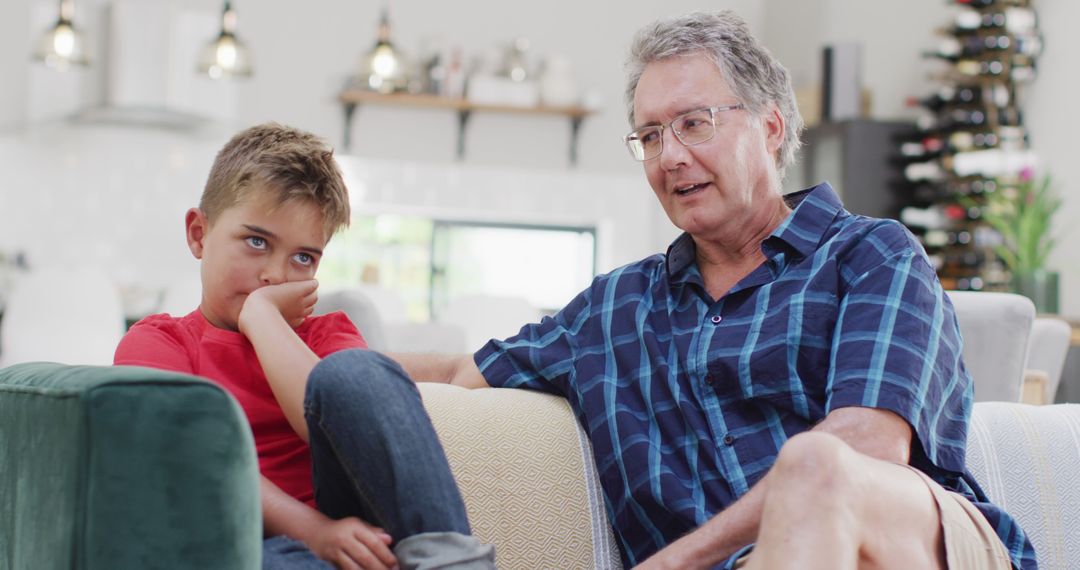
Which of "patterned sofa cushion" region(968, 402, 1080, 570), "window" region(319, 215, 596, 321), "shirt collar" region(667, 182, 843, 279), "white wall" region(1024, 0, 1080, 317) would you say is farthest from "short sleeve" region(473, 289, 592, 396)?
"window" region(319, 215, 596, 321)

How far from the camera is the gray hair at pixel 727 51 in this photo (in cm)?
171

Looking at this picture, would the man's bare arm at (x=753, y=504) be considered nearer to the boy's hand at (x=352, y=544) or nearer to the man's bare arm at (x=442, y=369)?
the boy's hand at (x=352, y=544)

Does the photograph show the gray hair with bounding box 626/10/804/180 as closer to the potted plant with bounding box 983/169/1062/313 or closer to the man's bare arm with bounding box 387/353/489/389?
the man's bare arm with bounding box 387/353/489/389

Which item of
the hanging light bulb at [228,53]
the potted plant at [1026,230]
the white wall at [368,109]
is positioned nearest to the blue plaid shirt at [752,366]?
the hanging light bulb at [228,53]

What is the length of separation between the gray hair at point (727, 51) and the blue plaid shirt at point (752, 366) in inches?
6.5

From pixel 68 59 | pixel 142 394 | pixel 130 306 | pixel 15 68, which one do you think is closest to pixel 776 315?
pixel 142 394

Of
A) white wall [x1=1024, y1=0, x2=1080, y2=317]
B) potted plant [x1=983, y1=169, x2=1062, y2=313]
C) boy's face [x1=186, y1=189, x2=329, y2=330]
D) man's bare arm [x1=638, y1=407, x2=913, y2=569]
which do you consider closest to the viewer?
man's bare arm [x1=638, y1=407, x2=913, y2=569]

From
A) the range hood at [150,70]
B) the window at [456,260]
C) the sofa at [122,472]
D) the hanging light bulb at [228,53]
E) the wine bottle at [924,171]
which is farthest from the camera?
the window at [456,260]

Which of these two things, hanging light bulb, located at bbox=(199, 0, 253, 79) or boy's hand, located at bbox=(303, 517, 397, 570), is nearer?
boy's hand, located at bbox=(303, 517, 397, 570)

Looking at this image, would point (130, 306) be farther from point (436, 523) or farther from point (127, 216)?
point (436, 523)

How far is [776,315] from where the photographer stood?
1543mm

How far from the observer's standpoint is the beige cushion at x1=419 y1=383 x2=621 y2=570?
5.10ft

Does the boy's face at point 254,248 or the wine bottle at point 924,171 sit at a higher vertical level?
the wine bottle at point 924,171

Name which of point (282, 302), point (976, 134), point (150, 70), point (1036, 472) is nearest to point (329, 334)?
point (282, 302)
